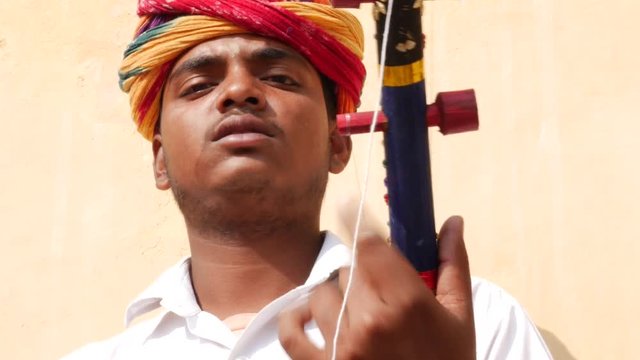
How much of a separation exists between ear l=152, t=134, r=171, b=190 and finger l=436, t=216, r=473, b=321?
101 centimetres

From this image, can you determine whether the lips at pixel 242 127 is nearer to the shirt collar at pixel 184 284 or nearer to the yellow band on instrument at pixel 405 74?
the shirt collar at pixel 184 284

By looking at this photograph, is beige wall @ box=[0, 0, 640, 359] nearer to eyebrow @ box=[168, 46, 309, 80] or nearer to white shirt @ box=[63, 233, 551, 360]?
white shirt @ box=[63, 233, 551, 360]

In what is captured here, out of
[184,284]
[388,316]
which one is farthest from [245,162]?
[388,316]

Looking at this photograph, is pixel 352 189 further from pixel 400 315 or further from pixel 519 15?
pixel 400 315

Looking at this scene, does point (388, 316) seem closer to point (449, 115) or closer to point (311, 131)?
point (449, 115)

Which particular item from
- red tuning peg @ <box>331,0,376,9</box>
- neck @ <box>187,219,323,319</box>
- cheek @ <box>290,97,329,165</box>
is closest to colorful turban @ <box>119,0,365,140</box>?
cheek @ <box>290,97,329,165</box>

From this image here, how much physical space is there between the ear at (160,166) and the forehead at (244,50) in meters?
0.21

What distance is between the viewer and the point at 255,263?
1752mm

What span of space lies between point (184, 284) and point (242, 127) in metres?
0.35

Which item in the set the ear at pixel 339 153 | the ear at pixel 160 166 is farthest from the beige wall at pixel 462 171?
the ear at pixel 160 166

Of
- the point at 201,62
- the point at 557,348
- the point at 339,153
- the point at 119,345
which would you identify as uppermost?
the point at 201,62

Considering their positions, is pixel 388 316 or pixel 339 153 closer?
pixel 388 316

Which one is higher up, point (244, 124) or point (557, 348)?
point (244, 124)

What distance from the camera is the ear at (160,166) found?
1.92m
